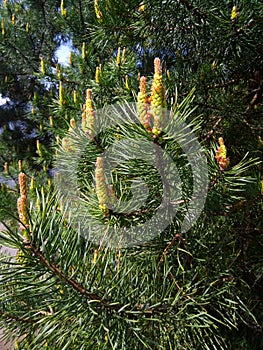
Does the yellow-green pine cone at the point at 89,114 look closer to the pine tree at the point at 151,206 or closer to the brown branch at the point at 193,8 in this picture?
the pine tree at the point at 151,206

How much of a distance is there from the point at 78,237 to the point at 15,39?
1.61m

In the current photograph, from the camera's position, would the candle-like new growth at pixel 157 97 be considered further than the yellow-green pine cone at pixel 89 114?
No

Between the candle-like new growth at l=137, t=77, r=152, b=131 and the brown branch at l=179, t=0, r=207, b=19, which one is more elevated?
the brown branch at l=179, t=0, r=207, b=19

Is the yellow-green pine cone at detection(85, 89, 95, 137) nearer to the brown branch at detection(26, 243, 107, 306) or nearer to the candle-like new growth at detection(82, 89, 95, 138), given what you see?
the candle-like new growth at detection(82, 89, 95, 138)

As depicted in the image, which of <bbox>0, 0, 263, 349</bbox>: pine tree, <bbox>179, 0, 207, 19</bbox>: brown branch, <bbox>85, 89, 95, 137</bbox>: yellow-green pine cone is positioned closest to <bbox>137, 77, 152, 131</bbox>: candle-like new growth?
<bbox>0, 0, 263, 349</bbox>: pine tree

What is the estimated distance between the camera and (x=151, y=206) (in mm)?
460

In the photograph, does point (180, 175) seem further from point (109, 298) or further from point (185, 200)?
point (109, 298)

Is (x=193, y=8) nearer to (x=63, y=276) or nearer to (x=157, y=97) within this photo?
(x=157, y=97)

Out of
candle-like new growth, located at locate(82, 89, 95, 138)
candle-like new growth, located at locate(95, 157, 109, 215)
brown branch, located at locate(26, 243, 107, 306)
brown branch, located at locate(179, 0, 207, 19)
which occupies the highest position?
brown branch, located at locate(179, 0, 207, 19)

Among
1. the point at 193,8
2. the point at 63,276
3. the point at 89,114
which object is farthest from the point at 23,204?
the point at 193,8

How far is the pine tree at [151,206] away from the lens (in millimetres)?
315

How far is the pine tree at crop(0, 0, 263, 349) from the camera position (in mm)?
315

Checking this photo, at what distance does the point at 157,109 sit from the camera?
1.05 feet

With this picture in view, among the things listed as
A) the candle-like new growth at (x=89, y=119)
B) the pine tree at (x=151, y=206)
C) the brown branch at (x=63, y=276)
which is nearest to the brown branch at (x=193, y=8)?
the pine tree at (x=151, y=206)
